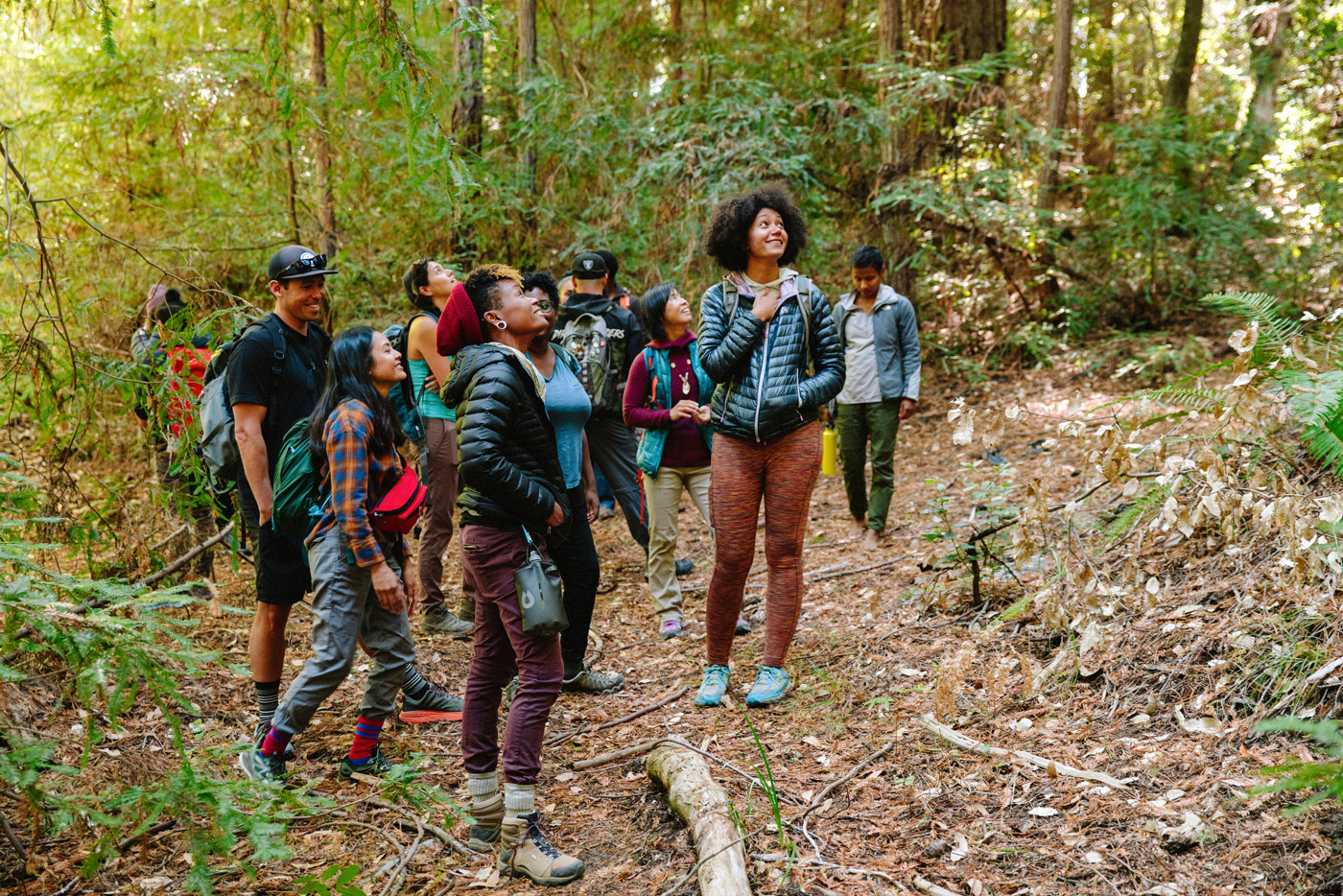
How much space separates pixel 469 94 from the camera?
378 inches

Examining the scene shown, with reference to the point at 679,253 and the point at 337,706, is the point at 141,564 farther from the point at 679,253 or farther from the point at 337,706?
the point at 679,253

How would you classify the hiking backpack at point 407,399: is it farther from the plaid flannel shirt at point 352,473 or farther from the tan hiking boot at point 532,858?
the tan hiking boot at point 532,858

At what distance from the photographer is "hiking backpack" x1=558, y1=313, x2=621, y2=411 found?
6.14 m

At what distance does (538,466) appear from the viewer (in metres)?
3.31

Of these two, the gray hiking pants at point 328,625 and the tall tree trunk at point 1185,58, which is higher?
the tall tree trunk at point 1185,58

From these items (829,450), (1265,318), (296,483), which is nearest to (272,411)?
(296,483)

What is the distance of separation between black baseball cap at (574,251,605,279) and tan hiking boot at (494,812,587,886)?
409 centimetres

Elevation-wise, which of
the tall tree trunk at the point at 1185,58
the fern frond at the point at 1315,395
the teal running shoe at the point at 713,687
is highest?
the tall tree trunk at the point at 1185,58

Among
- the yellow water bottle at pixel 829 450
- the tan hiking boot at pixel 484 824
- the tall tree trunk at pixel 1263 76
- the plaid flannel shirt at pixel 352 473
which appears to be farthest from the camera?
the tall tree trunk at pixel 1263 76

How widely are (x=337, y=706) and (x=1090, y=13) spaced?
16448mm

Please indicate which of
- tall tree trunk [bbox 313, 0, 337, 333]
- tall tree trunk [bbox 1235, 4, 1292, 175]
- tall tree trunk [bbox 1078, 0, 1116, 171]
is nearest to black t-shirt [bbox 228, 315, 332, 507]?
tall tree trunk [bbox 313, 0, 337, 333]

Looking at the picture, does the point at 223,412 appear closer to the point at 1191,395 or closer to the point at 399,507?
the point at 399,507

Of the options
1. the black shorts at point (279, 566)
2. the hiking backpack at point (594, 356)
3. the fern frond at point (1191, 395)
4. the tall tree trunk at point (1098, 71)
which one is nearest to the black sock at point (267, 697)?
the black shorts at point (279, 566)

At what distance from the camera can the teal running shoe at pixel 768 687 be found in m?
4.26
